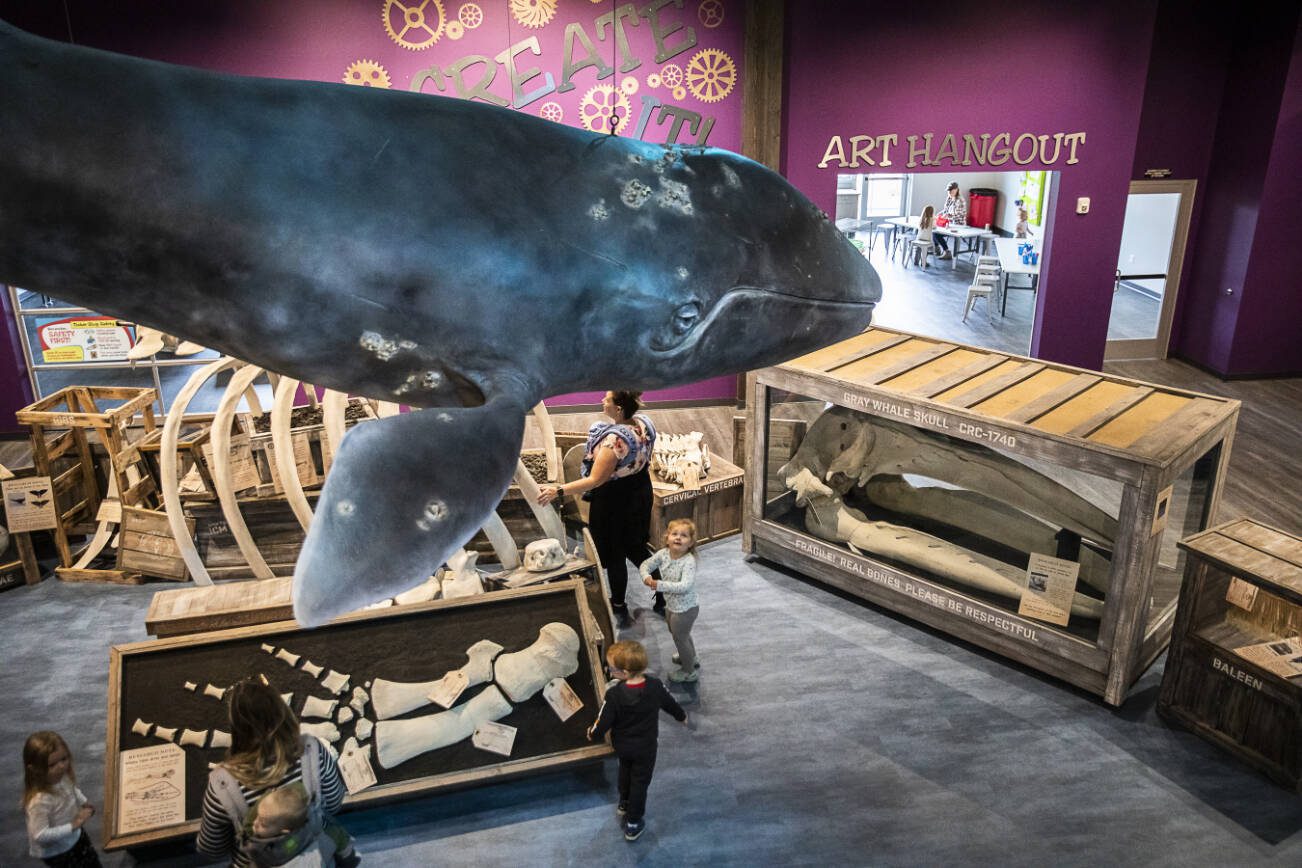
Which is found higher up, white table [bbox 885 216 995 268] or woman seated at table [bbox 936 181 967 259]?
woman seated at table [bbox 936 181 967 259]

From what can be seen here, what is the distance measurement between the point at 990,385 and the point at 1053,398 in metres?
0.36

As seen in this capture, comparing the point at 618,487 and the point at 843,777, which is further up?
the point at 618,487

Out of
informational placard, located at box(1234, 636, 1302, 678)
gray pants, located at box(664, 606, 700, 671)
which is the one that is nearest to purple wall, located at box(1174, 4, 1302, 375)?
informational placard, located at box(1234, 636, 1302, 678)

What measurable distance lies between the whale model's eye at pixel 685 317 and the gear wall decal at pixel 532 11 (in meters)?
7.74

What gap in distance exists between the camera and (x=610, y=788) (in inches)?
174

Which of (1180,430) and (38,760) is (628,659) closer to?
(38,760)

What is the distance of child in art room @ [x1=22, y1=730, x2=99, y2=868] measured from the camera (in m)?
3.39

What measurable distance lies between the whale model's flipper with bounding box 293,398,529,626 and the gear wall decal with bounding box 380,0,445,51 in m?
8.04

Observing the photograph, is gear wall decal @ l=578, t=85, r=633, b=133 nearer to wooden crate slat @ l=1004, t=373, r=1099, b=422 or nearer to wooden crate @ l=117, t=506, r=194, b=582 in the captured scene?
wooden crate slat @ l=1004, t=373, r=1099, b=422

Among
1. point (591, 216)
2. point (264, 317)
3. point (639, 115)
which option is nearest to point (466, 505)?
point (264, 317)

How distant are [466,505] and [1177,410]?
4996 millimetres

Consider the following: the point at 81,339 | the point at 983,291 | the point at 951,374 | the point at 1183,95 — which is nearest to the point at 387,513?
the point at 951,374

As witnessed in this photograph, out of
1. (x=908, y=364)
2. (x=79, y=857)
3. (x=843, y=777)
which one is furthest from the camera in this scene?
(x=908, y=364)

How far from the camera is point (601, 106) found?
8773 mm
